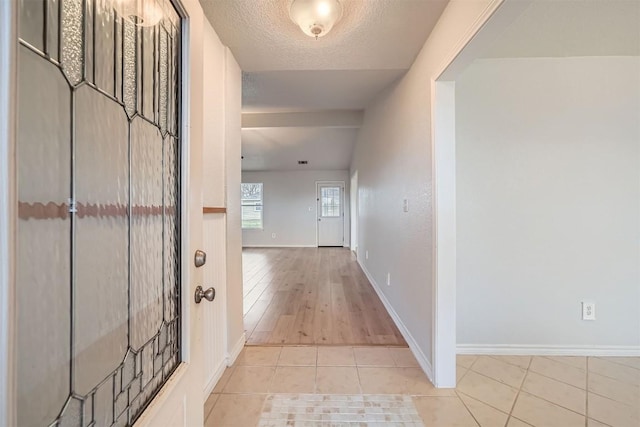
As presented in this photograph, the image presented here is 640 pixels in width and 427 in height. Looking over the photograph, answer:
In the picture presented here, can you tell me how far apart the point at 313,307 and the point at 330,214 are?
177 inches

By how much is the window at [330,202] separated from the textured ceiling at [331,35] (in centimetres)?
517

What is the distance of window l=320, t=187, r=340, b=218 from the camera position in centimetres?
714

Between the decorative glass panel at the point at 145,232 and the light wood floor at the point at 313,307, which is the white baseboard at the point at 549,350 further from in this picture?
the decorative glass panel at the point at 145,232

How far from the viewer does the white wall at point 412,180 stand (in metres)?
1.43

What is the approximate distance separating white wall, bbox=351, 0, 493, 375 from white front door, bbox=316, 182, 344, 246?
4052 mm

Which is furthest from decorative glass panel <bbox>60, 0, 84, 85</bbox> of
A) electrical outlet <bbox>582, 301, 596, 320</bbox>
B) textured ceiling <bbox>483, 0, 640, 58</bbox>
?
electrical outlet <bbox>582, 301, 596, 320</bbox>

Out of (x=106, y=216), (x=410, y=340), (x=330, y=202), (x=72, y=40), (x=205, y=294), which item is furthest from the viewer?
(x=330, y=202)

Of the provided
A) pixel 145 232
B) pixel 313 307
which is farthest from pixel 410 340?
pixel 145 232

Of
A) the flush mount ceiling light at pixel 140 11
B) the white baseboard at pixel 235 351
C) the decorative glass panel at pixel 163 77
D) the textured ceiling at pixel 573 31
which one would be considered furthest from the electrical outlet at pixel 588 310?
the flush mount ceiling light at pixel 140 11

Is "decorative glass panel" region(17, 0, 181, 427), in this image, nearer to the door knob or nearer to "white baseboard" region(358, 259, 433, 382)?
the door knob

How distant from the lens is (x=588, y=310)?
1.86m

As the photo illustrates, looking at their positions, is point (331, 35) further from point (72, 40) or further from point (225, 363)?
point (225, 363)

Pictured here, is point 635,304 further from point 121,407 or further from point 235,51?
point 235,51

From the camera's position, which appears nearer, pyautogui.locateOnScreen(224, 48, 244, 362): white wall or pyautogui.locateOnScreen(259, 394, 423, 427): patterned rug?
pyautogui.locateOnScreen(259, 394, 423, 427): patterned rug
